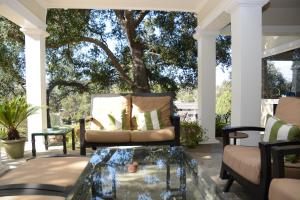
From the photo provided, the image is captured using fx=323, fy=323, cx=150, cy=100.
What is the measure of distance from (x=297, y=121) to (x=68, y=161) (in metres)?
2.05

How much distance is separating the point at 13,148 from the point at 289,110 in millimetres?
3795

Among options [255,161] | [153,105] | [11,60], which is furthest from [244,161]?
[11,60]

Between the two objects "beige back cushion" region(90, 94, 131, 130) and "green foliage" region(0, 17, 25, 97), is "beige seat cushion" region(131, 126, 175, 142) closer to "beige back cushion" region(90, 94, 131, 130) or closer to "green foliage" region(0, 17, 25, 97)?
"beige back cushion" region(90, 94, 131, 130)

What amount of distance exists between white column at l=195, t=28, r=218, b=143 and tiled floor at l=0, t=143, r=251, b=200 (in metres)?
0.47

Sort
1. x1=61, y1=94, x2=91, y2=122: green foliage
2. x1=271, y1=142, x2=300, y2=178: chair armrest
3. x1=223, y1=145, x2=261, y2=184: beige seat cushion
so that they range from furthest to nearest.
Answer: x1=61, y1=94, x2=91, y2=122: green foliage
x1=223, y1=145, x2=261, y2=184: beige seat cushion
x1=271, y1=142, x2=300, y2=178: chair armrest

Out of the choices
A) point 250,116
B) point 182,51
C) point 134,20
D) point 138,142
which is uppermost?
point 134,20

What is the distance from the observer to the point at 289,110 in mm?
Result: 3125

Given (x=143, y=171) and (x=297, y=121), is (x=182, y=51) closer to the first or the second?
(x=297, y=121)

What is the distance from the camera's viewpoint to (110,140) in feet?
13.9

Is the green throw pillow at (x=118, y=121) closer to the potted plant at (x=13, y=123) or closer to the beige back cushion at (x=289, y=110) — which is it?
the potted plant at (x=13, y=123)

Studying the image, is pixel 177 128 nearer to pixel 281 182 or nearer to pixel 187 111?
pixel 281 182

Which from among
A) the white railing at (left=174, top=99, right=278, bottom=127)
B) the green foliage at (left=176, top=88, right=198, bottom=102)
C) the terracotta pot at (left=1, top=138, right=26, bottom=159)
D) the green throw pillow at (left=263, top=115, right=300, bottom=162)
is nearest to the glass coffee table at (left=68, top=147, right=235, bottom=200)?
the green throw pillow at (left=263, top=115, right=300, bottom=162)

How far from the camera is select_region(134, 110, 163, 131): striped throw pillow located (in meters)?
4.57

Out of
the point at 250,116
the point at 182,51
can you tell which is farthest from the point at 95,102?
the point at 182,51
